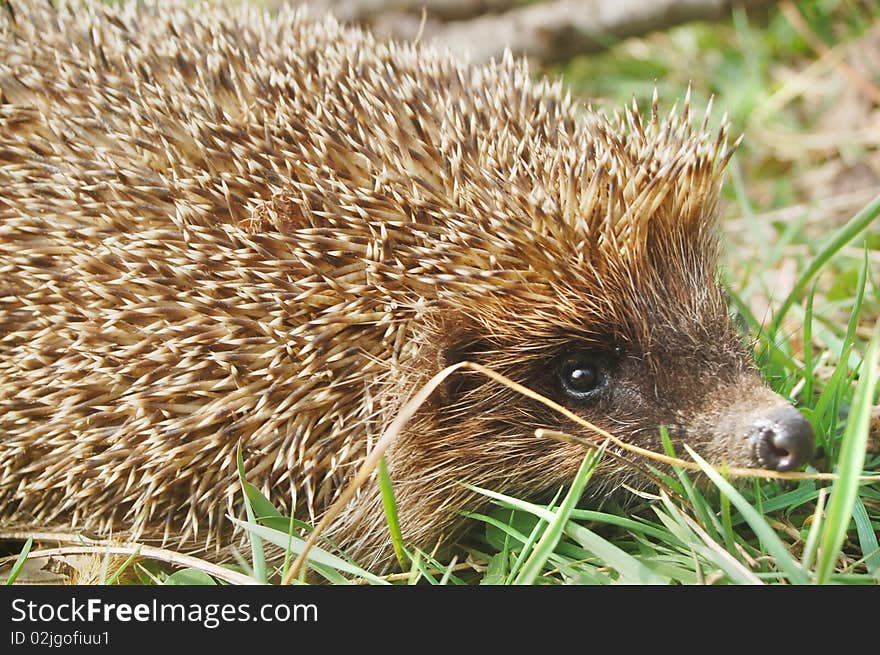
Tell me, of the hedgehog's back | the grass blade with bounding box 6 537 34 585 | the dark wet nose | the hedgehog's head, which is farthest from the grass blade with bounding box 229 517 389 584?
the dark wet nose

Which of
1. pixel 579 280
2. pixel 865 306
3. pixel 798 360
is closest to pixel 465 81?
pixel 579 280

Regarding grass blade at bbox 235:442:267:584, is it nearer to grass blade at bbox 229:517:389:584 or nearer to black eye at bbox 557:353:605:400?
grass blade at bbox 229:517:389:584

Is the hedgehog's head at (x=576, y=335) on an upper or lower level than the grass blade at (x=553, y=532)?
upper

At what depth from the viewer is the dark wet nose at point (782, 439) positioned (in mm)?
2533

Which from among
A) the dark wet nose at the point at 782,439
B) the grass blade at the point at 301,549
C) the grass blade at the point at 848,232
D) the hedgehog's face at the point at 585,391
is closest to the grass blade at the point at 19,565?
the grass blade at the point at 301,549

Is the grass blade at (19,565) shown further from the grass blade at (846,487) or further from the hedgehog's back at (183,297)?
the grass blade at (846,487)

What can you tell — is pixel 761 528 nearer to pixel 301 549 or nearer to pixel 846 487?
pixel 846 487

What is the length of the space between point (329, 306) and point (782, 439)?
132 cm

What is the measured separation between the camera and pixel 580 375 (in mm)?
2871

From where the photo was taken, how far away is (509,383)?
271 centimetres

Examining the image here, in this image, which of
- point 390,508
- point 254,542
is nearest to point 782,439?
point 390,508

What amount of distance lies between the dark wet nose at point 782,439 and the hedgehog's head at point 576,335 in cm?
4

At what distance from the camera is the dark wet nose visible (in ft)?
8.31
